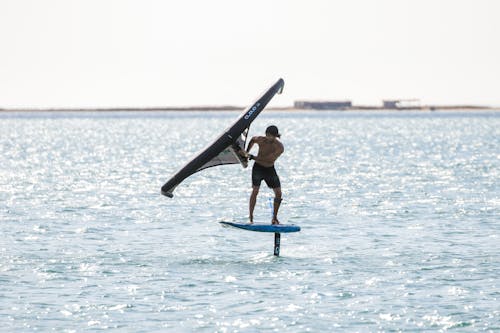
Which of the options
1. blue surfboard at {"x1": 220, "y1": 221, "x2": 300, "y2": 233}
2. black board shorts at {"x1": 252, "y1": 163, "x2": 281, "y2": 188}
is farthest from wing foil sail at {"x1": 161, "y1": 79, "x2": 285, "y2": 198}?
blue surfboard at {"x1": 220, "y1": 221, "x2": 300, "y2": 233}

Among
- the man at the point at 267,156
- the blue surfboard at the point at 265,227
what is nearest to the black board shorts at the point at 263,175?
the man at the point at 267,156

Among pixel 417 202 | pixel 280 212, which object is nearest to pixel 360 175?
pixel 417 202

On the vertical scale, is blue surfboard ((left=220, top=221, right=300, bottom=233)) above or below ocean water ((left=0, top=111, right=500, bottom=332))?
above

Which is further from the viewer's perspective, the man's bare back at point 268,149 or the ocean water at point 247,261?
the man's bare back at point 268,149

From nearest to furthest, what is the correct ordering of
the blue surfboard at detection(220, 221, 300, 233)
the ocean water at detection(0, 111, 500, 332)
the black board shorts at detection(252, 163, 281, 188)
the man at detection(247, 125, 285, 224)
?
the ocean water at detection(0, 111, 500, 332), the man at detection(247, 125, 285, 224), the blue surfboard at detection(220, 221, 300, 233), the black board shorts at detection(252, 163, 281, 188)

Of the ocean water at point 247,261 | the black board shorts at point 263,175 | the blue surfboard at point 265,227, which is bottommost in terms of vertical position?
the ocean water at point 247,261

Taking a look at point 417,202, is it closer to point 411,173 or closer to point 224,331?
point 411,173

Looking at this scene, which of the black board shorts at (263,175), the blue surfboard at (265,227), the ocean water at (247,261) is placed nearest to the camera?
the ocean water at (247,261)

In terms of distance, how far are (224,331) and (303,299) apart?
2757 millimetres

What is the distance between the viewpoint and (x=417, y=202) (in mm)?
39469

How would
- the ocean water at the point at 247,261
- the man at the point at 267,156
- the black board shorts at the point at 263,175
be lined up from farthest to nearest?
the black board shorts at the point at 263,175 < the man at the point at 267,156 < the ocean water at the point at 247,261

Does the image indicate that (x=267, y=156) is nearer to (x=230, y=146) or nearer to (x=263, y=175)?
(x=263, y=175)

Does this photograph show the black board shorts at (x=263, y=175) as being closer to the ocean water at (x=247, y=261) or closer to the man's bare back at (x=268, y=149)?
the man's bare back at (x=268, y=149)

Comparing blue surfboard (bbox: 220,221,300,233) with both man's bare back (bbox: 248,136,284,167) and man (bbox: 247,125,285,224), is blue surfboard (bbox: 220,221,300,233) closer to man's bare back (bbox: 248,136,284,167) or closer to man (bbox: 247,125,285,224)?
man (bbox: 247,125,285,224)
